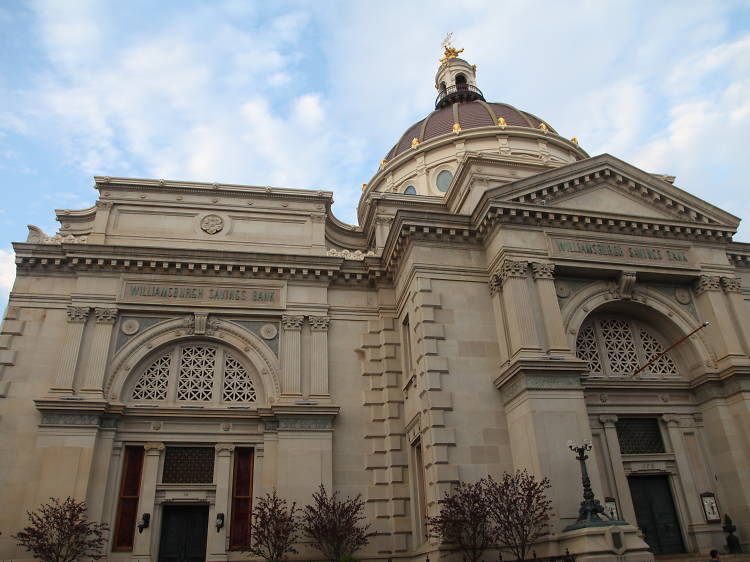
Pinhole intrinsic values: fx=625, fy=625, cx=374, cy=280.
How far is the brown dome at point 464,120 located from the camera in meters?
42.3

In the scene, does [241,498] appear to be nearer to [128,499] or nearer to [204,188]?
[128,499]

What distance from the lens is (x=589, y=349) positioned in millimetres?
23172

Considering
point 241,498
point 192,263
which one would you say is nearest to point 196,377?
point 192,263

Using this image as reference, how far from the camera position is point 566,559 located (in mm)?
15297

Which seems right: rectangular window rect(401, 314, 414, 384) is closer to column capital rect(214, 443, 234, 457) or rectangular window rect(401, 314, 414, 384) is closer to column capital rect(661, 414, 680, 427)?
column capital rect(214, 443, 234, 457)

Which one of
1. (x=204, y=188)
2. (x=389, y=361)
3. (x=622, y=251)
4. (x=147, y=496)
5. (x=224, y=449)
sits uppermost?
(x=204, y=188)

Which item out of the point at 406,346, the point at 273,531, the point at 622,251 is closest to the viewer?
the point at 273,531

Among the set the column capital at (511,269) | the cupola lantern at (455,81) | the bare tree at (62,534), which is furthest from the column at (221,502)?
the cupola lantern at (455,81)

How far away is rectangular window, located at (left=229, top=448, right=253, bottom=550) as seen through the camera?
21.1 meters

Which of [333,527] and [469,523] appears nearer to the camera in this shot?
[469,523]

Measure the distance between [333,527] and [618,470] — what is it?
958cm

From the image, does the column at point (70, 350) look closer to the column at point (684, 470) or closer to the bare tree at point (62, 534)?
→ the bare tree at point (62, 534)

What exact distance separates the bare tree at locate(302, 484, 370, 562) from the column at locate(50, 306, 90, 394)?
9.38 metres

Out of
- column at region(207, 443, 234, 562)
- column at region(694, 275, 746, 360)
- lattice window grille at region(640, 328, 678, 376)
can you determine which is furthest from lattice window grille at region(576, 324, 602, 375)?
column at region(207, 443, 234, 562)
